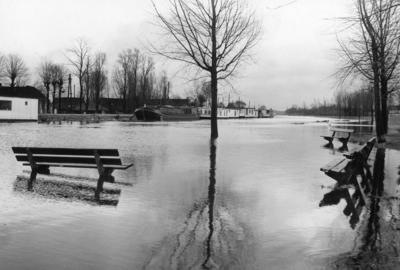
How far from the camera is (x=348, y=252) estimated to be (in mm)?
4516

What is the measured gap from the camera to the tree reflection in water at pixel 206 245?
411 cm

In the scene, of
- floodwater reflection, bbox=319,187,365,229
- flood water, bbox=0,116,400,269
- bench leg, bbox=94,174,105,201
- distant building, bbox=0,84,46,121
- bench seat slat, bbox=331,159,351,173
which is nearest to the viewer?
flood water, bbox=0,116,400,269

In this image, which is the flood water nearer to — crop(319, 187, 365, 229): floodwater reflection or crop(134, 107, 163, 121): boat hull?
crop(319, 187, 365, 229): floodwater reflection

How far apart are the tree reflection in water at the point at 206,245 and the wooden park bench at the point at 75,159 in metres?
3.15

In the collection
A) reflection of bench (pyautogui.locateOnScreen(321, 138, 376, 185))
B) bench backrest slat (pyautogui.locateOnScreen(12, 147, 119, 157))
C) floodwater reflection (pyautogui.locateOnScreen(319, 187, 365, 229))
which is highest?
bench backrest slat (pyautogui.locateOnScreen(12, 147, 119, 157))

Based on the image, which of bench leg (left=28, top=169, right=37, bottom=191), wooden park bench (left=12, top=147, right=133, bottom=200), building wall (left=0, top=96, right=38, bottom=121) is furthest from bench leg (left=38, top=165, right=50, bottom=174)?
building wall (left=0, top=96, right=38, bottom=121)

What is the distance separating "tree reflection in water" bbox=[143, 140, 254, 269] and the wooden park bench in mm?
3153

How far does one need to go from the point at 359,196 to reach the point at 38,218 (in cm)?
565

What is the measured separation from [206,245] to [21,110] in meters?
48.2

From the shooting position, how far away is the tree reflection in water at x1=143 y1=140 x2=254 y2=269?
4113 millimetres

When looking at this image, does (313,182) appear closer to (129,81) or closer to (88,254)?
(88,254)

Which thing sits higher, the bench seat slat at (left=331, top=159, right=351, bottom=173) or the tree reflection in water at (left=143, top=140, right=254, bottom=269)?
the bench seat slat at (left=331, top=159, right=351, bottom=173)

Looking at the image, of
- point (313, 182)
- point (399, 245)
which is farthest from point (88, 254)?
point (313, 182)

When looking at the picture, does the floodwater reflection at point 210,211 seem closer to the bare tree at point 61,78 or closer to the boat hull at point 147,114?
the boat hull at point 147,114
